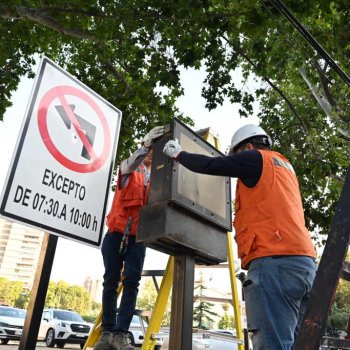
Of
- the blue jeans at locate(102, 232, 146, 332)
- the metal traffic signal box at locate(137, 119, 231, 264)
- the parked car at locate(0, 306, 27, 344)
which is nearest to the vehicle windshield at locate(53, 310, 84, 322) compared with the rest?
the parked car at locate(0, 306, 27, 344)

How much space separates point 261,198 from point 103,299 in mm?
1652

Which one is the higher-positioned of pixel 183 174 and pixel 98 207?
pixel 183 174

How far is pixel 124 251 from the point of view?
10.9 feet

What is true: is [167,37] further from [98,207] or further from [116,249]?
[98,207]

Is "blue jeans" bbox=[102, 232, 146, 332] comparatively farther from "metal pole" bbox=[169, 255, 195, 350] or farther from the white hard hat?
the white hard hat

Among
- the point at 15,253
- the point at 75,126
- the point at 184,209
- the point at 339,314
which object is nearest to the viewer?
the point at 75,126

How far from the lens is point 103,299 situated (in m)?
3.26

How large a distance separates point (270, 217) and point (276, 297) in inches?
20.6

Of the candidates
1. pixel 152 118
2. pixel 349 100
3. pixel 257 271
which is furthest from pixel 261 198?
pixel 349 100

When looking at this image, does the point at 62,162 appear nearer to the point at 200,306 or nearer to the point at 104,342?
the point at 104,342

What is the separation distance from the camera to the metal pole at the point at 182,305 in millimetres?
2465

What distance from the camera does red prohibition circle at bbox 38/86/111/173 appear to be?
6.67 ft

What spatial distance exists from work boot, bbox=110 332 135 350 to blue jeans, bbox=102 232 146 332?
5cm

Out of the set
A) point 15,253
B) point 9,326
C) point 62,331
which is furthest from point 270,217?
point 15,253
